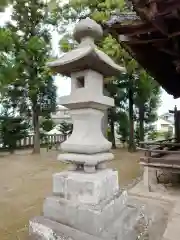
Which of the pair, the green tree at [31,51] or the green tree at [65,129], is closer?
the green tree at [31,51]

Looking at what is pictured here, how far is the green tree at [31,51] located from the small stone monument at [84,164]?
10073 millimetres

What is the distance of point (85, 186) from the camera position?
2516 mm

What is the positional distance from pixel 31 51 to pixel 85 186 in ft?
37.9

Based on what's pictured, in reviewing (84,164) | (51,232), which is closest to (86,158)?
(84,164)

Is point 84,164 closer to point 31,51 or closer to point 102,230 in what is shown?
point 102,230

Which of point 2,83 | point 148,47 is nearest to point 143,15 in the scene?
point 148,47

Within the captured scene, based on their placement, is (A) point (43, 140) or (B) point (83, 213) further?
(A) point (43, 140)

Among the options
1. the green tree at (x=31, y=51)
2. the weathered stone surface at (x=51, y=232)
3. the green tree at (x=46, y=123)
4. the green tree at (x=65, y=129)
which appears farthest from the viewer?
the green tree at (x=65, y=129)

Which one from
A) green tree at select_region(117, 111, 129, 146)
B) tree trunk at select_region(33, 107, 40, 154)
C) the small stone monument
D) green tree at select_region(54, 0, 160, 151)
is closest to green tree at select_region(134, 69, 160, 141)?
green tree at select_region(54, 0, 160, 151)

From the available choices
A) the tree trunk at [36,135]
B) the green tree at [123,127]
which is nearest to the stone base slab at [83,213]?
the tree trunk at [36,135]

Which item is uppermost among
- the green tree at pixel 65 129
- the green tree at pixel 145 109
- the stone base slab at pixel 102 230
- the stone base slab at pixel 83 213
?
the green tree at pixel 145 109

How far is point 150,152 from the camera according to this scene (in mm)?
6375

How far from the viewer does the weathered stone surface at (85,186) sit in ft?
8.16

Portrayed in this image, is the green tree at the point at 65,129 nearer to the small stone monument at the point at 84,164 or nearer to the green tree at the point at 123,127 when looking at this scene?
Result: the green tree at the point at 123,127
